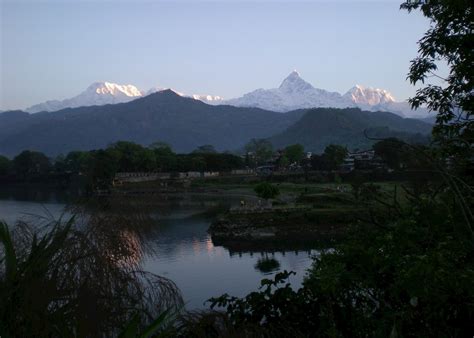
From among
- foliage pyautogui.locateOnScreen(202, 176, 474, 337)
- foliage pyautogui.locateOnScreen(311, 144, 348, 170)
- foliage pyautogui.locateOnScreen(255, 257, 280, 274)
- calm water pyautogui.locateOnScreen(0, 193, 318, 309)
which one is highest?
foliage pyautogui.locateOnScreen(311, 144, 348, 170)

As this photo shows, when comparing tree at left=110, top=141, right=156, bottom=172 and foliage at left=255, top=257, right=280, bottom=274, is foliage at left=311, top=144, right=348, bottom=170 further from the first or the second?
foliage at left=255, top=257, right=280, bottom=274

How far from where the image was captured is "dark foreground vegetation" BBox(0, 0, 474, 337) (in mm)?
3166

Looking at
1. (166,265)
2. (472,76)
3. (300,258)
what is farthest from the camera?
(300,258)

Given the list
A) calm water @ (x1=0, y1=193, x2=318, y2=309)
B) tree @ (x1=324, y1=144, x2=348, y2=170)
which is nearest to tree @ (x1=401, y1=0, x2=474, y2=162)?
calm water @ (x1=0, y1=193, x2=318, y2=309)

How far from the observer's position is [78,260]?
3793mm

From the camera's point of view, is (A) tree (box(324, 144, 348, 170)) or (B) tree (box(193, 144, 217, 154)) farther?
(B) tree (box(193, 144, 217, 154))

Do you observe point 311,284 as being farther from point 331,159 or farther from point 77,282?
point 331,159

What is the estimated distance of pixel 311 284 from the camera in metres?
4.59

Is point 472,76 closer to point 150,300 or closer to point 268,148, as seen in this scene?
point 150,300

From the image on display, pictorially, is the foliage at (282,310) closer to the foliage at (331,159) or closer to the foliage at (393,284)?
the foliage at (393,284)

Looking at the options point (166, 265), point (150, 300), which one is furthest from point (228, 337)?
point (166, 265)

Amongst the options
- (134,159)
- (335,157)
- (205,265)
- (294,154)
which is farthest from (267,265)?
(294,154)

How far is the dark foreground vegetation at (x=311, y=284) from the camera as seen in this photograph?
317 centimetres

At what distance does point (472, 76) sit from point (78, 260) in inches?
182
